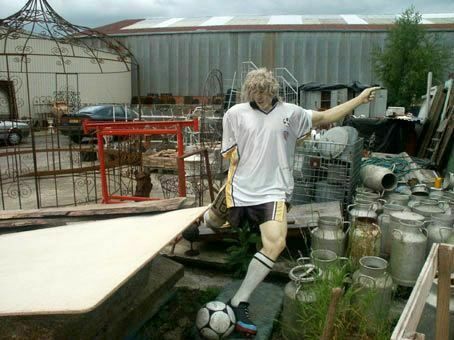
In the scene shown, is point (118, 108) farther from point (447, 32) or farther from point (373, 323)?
point (447, 32)

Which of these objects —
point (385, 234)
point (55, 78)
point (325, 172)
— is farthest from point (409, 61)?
point (385, 234)

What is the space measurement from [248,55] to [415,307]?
69.3 ft

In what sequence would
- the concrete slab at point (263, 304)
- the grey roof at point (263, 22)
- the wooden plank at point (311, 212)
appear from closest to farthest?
the concrete slab at point (263, 304), the wooden plank at point (311, 212), the grey roof at point (263, 22)

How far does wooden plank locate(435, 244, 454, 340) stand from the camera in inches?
81.8

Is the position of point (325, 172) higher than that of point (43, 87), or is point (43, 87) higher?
point (43, 87)

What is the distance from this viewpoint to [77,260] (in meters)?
1.93

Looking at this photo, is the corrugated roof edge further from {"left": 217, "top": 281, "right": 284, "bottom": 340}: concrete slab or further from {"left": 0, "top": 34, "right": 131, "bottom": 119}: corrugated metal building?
{"left": 217, "top": 281, "right": 284, "bottom": 340}: concrete slab

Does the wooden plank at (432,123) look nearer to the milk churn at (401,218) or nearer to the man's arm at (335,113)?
the milk churn at (401,218)

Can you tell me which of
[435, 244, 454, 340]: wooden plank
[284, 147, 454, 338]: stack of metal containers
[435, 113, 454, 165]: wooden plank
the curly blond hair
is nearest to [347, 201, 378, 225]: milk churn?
[284, 147, 454, 338]: stack of metal containers

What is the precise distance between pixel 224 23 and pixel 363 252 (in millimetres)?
23153

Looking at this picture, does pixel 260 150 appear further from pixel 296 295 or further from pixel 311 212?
pixel 311 212

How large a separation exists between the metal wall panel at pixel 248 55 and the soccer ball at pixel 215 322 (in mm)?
18938

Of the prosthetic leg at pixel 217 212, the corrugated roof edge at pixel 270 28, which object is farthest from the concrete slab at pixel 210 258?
→ the corrugated roof edge at pixel 270 28

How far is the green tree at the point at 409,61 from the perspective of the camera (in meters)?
16.9
